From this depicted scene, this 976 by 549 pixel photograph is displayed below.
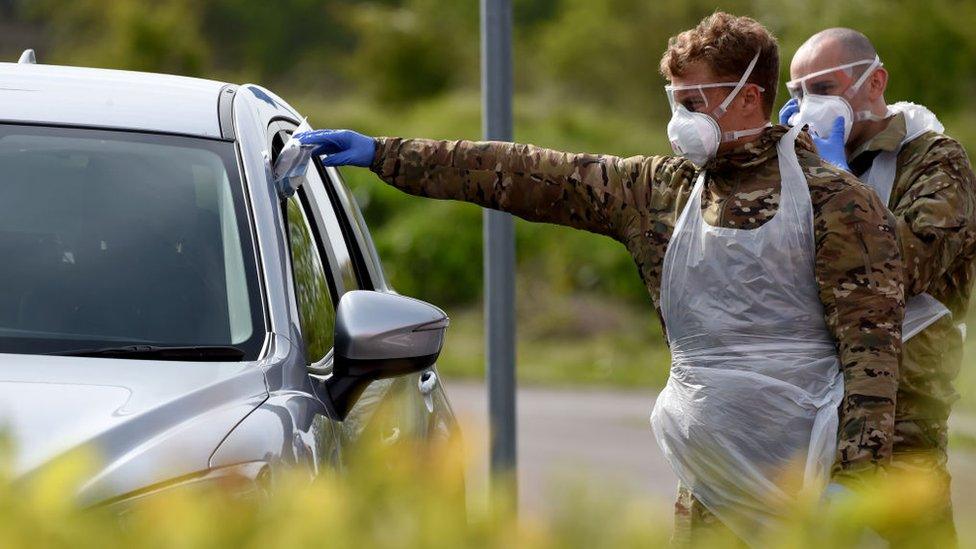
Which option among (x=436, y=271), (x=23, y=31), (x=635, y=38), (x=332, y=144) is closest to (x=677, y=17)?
(x=635, y=38)

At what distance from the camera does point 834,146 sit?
436 cm

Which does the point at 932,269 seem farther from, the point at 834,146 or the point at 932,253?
the point at 834,146

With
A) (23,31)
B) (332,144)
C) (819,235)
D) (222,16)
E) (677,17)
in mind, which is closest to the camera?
(819,235)

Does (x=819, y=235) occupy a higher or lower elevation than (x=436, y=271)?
higher

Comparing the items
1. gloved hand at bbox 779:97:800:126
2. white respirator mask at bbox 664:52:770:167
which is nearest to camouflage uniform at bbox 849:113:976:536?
gloved hand at bbox 779:97:800:126

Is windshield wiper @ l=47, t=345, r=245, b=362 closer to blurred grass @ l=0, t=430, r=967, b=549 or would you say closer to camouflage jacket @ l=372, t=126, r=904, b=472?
camouflage jacket @ l=372, t=126, r=904, b=472

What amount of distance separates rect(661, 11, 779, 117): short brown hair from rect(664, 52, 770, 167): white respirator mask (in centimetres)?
2

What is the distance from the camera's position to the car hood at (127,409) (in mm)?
2723

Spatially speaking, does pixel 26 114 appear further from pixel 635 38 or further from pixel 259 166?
pixel 635 38

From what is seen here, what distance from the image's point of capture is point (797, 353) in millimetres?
3729

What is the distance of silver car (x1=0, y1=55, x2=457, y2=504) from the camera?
310 cm

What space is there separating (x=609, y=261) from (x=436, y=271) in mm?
2002

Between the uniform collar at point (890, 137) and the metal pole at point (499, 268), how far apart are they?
1.43 m

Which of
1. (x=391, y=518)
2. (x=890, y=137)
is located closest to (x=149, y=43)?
(x=890, y=137)
